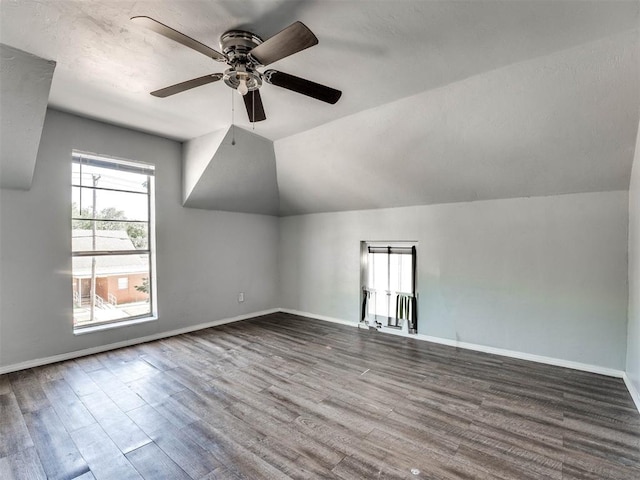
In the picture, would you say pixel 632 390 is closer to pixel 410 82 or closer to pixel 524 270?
pixel 524 270

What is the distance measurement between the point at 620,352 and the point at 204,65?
4.64 m

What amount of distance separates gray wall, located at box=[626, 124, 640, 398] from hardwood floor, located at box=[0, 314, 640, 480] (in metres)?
0.27

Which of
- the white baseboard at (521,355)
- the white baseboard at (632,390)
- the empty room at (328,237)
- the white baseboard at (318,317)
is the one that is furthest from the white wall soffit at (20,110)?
the white baseboard at (632,390)

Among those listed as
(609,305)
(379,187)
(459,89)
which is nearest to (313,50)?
(459,89)

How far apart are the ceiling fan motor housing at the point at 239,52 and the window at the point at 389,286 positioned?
3.25m

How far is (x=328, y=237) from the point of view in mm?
5309

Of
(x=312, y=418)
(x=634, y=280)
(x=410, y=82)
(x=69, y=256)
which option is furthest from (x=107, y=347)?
(x=634, y=280)

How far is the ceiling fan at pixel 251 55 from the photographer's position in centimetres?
158

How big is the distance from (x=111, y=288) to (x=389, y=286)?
379 cm

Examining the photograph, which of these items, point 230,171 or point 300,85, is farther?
point 230,171

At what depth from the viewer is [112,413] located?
95.7 inches

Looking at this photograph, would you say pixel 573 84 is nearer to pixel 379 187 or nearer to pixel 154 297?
pixel 379 187

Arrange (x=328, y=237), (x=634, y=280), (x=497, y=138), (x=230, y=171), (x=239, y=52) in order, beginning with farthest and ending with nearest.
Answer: (x=328, y=237)
(x=230, y=171)
(x=497, y=138)
(x=634, y=280)
(x=239, y=52)

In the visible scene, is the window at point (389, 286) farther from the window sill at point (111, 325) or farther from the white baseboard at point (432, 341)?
the window sill at point (111, 325)
